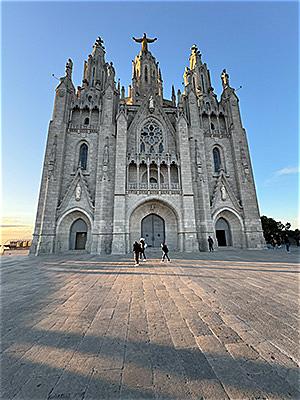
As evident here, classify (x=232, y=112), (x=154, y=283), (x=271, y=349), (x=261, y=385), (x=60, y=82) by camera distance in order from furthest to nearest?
1. (x=232, y=112)
2. (x=60, y=82)
3. (x=154, y=283)
4. (x=271, y=349)
5. (x=261, y=385)

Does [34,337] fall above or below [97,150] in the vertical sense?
below

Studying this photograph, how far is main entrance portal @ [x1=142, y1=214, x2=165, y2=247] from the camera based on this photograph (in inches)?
766

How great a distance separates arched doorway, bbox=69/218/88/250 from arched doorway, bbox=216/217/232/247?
15512 millimetres

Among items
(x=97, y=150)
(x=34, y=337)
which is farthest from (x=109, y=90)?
(x=34, y=337)

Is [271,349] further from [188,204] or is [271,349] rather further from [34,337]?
[188,204]

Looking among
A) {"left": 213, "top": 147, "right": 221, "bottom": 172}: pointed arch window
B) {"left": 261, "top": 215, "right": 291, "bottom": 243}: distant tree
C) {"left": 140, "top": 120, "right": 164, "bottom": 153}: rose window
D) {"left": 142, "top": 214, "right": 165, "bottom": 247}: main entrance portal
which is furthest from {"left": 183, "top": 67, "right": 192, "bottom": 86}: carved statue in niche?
{"left": 261, "top": 215, "right": 291, "bottom": 243}: distant tree

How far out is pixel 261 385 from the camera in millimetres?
1766

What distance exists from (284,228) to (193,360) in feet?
175

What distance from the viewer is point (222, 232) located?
69.3 ft

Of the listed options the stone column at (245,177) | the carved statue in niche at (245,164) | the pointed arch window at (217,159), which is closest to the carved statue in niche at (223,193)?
the stone column at (245,177)

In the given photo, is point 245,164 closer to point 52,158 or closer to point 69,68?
point 52,158

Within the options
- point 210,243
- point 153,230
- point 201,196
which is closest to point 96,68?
point 201,196

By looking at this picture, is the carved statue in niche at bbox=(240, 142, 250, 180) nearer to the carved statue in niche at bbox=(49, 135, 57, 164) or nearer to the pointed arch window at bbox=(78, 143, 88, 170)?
the pointed arch window at bbox=(78, 143, 88, 170)

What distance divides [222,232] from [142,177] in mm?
11734
